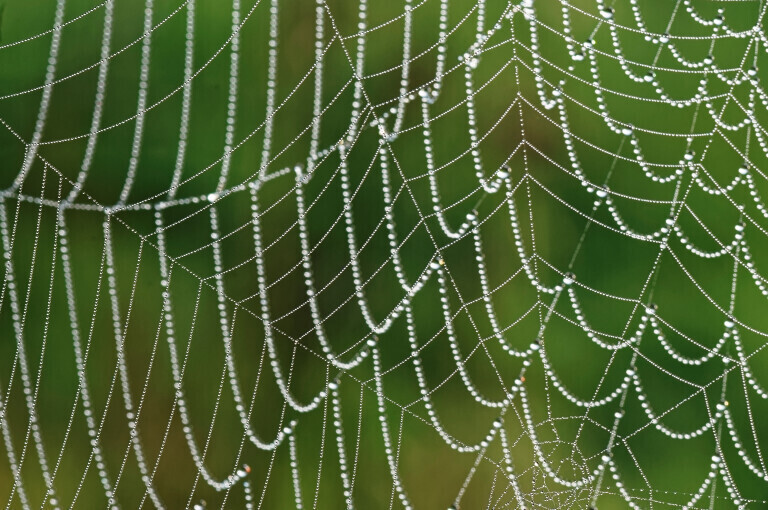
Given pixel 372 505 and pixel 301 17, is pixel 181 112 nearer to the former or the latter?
pixel 301 17

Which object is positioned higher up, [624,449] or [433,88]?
[433,88]

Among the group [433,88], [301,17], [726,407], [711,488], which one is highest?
[301,17]

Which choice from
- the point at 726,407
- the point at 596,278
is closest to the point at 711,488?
the point at 726,407

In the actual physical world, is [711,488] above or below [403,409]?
below

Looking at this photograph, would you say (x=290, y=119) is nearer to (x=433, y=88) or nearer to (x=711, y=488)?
(x=433, y=88)

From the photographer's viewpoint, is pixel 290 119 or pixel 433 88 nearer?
pixel 433 88

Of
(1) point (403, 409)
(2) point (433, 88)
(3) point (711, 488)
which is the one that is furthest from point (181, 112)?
(3) point (711, 488)
